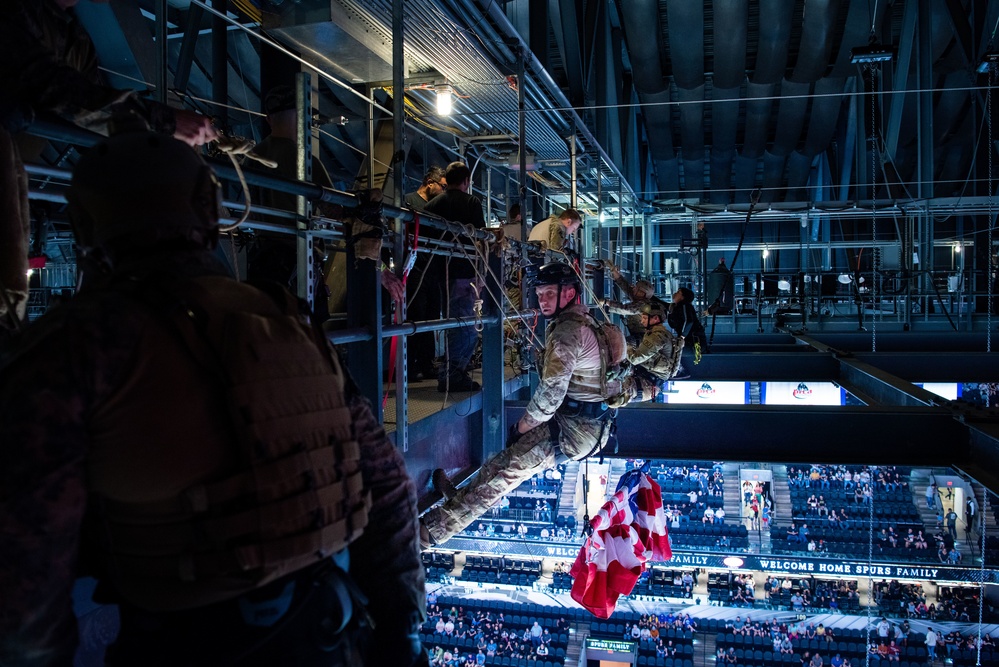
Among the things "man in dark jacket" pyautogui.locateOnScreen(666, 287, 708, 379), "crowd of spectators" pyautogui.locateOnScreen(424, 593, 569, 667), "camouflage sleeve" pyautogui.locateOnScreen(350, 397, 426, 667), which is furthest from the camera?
"crowd of spectators" pyautogui.locateOnScreen(424, 593, 569, 667)

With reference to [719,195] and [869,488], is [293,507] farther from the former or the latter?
[719,195]

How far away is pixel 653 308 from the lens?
809 centimetres

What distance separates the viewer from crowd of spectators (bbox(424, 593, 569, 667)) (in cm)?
1224

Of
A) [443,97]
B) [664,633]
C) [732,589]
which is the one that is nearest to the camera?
[443,97]

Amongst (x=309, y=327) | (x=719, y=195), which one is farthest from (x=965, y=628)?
(x=719, y=195)

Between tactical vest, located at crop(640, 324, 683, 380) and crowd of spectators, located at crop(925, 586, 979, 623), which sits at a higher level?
tactical vest, located at crop(640, 324, 683, 380)

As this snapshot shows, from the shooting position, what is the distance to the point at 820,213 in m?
14.4

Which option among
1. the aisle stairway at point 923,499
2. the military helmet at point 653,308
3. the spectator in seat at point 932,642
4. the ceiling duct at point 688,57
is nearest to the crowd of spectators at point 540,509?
the military helmet at point 653,308

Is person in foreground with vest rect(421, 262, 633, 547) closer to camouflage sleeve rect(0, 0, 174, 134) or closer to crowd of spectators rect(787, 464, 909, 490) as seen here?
camouflage sleeve rect(0, 0, 174, 134)

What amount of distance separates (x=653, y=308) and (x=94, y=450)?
724 cm

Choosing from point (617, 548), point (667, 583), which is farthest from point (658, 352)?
point (667, 583)

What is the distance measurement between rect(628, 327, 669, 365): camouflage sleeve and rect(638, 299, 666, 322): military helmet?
0.17 meters

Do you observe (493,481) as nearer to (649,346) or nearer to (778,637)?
(649,346)

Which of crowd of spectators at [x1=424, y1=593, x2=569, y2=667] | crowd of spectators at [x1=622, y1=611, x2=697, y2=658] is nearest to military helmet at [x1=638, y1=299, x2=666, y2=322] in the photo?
crowd of spectators at [x1=622, y1=611, x2=697, y2=658]
